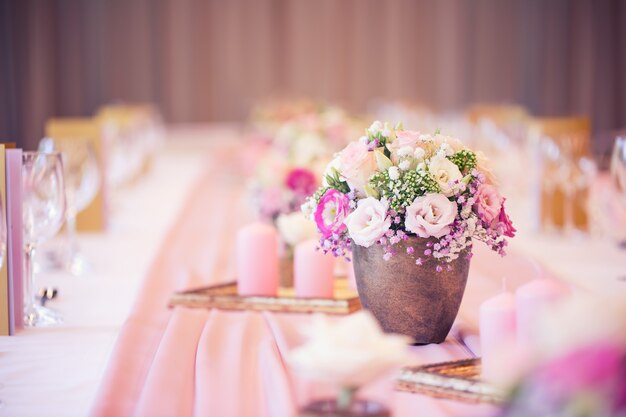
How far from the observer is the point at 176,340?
198cm

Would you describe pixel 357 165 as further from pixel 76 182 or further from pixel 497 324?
pixel 76 182

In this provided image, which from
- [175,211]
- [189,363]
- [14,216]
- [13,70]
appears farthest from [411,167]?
[13,70]

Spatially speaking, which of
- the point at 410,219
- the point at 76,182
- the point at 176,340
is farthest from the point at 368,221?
the point at 76,182

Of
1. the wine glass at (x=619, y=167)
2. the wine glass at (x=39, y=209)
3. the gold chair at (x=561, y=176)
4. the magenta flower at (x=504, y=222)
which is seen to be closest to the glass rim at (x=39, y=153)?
the wine glass at (x=39, y=209)

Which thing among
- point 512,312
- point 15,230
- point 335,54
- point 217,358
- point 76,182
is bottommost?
point 217,358

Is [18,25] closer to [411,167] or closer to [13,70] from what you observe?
[13,70]

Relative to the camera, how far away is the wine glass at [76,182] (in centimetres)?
316

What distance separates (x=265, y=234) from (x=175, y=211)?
2.23 metres

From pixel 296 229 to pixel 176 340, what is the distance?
2.21 feet

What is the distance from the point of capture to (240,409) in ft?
5.01

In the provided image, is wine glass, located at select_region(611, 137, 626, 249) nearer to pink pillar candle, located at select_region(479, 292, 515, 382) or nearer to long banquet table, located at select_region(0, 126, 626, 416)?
long banquet table, located at select_region(0, 126, 626, 416)

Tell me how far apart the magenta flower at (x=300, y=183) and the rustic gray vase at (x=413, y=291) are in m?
0.99

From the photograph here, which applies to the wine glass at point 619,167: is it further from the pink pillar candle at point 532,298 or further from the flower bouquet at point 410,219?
the pink pillar candle at point 532,298

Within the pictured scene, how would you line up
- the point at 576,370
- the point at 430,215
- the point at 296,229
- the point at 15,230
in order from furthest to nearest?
the point at 296,229 → the point at 15,230 → the point at 430,215 → the point at 576,370
